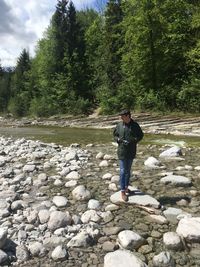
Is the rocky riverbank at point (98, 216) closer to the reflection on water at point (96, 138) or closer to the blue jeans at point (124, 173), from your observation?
the blue jeans at point (124, 173)

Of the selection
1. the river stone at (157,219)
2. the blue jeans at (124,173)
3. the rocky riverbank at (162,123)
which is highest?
the blue jeans at (124,173)

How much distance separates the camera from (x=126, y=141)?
339 inches

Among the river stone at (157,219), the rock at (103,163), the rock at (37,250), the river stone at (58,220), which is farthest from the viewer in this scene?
the rock at (103,163)

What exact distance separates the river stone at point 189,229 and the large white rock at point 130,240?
0.71 m

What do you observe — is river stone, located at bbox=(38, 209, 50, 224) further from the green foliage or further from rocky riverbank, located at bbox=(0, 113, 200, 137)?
the green foliage

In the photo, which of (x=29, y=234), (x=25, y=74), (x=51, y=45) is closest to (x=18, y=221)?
(x=29, y=234)

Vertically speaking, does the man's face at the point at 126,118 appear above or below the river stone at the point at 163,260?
above

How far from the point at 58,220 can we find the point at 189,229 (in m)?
2.40

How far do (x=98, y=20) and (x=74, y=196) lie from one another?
59.9m

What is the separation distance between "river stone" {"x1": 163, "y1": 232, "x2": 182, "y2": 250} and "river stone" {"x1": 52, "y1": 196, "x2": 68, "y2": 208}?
2.70 m

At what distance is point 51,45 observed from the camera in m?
64.1

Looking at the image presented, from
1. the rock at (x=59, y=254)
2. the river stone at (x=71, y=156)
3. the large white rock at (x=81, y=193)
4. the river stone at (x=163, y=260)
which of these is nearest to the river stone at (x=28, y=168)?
the river stone at (x=71, y=156)

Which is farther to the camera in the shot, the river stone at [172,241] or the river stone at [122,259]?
the river stone at [172,241]

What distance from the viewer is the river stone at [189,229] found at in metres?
6.41
